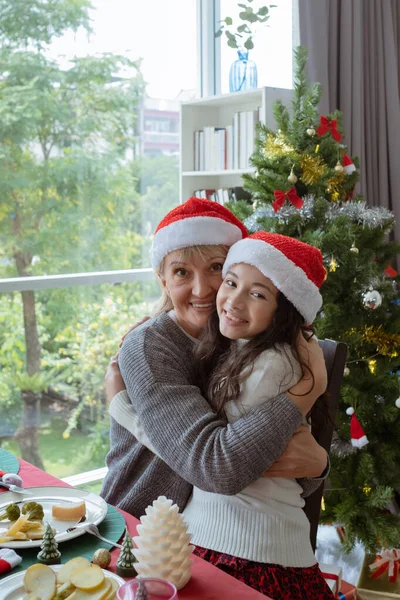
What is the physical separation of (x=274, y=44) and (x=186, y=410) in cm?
292

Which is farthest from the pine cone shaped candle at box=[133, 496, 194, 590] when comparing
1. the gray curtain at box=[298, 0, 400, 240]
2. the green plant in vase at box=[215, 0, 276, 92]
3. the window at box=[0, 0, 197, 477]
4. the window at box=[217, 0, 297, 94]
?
the window at box=[217, 0, 297, 94]

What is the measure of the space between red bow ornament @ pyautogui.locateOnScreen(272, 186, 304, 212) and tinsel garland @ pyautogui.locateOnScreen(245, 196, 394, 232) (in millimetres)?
15

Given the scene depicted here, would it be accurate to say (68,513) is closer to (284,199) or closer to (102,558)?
(102,558)

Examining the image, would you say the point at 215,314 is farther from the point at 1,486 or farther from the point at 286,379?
the point at 1,486

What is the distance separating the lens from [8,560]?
104cm

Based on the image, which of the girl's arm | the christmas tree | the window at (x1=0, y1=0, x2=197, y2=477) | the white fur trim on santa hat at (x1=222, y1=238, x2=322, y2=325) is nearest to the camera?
the girl's arm

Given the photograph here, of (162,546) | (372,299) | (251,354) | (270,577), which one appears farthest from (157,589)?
(372,299)

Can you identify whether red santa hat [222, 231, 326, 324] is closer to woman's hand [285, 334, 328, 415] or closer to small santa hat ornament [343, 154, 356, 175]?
woman's hand [285, 334, 328, 415]

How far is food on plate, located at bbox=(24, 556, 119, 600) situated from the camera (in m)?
0.91

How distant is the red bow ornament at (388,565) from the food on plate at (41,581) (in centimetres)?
177

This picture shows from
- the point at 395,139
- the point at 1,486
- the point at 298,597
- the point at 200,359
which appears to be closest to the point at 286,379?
the point at 200,359

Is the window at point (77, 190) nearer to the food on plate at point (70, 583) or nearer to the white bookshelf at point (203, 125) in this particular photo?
the white bookshelf at point (203, 125)

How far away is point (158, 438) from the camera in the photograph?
4.26 feet

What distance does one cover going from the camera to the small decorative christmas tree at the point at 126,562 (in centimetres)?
101
